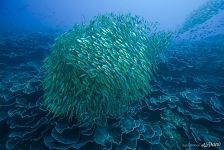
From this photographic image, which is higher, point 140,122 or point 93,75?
point 93,75

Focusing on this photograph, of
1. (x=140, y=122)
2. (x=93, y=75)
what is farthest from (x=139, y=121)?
(x=93, y=75)

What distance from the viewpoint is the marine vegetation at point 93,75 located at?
13.2 ft

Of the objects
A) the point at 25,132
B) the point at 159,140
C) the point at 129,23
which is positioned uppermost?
the point at 129,23

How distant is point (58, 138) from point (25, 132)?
73 cm

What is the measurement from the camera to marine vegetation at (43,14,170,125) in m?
4.02

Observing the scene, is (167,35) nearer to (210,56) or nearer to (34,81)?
(210,56)

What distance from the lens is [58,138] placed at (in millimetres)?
4004

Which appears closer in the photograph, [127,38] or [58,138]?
[58,138]

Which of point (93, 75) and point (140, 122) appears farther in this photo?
point (140, 122)

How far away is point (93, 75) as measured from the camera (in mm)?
3924

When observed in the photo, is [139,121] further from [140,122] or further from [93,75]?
[93,75]

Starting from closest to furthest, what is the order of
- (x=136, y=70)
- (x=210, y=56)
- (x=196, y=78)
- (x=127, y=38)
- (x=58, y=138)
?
(x=58, y=138) < (x=136, y=70) < (x=127, y=38) < (x=196, y=78) < (x=210, y=56)

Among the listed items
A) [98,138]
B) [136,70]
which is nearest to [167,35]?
[136,70]

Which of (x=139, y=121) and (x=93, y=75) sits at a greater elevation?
(x=93, y=75)
